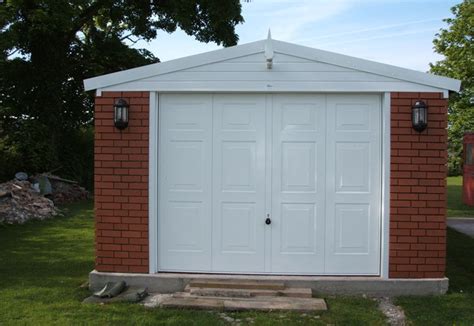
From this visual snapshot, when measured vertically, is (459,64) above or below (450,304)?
above

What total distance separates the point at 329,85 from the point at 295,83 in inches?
15.1

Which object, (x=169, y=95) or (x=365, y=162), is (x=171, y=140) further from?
(x=365, y=162)

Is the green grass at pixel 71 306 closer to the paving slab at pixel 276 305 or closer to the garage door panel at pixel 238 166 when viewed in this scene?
the paving slab at pixel 276 305

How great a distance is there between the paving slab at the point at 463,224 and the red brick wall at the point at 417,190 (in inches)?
210

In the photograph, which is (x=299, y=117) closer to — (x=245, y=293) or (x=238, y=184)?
(x=238, y=184)

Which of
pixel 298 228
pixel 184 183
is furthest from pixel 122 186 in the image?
pixel 298 228

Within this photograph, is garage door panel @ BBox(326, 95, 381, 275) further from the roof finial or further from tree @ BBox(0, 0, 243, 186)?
tree @ BBox(0, 0, 243, 186)

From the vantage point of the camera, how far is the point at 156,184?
21.0 ft

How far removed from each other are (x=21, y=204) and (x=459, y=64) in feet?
83.5

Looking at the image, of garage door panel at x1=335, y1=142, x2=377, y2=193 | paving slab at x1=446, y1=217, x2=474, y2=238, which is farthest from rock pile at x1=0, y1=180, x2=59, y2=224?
paving slab at x1=446, y1=217, x2=474, y2=238

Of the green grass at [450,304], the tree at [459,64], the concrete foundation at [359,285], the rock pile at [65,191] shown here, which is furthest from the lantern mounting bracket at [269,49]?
the tree at [459,64]

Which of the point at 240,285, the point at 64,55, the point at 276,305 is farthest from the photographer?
the point at 64,55

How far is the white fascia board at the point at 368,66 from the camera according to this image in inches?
238

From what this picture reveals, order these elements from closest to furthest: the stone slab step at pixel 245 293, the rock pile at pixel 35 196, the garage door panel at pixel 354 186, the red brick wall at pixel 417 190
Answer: the stone slab step at pixel 245 293 → the red brick wall at pixel 417 190 → the garage door panel at pixel 354 186 → the rock pile at pixel 35 196
